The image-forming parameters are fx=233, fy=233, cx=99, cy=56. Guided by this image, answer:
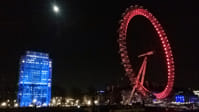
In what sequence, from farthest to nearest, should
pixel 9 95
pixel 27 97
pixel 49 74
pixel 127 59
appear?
pixel 49 74, pixel 27 97, pixel 9 95, pixel 127 59

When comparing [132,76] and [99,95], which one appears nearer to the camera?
[132,76]

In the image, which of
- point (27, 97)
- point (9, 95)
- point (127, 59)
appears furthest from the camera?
point (27, 97)

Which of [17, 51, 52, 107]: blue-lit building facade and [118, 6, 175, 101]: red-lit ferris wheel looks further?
[17, 51, 52, 107]: blue-lit building facade

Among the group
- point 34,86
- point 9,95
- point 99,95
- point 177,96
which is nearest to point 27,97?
point 34,86

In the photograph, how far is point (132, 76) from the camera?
162 feet

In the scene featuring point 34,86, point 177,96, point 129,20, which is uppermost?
point 129,20

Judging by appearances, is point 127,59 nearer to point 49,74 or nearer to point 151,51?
point 151,51

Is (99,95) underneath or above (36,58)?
underneath

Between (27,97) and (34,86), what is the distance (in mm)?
6452

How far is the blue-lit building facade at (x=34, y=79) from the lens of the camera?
117m

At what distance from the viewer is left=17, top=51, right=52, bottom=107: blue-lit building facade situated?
116688 mm

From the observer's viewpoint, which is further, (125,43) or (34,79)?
(34,79)

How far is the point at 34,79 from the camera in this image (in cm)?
12075

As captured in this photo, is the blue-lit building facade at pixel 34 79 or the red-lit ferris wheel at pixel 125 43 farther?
the blue-lit building facade at pixel 34 79
